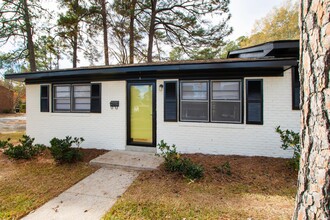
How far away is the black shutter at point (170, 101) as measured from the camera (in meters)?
5.61

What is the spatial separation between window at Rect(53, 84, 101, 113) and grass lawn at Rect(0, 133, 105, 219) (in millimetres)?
1659

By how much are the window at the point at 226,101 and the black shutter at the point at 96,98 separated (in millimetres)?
3579

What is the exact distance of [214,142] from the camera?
5430 millimetres

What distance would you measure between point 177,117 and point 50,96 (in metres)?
4.61

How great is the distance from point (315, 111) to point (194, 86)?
431cm

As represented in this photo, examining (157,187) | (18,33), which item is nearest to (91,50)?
(18,33)

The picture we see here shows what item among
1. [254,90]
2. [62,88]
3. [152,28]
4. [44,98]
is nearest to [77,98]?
[62,88]

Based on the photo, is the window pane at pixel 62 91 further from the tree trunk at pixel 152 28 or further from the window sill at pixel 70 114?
the tree trunk at pixel 152 28

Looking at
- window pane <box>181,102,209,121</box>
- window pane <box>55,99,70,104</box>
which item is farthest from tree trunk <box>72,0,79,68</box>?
window pane <box>181,102,209,121</box>

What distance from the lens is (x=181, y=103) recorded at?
5.64 meters

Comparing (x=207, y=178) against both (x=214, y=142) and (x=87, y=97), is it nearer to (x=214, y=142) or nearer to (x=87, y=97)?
(x=214, y=142)

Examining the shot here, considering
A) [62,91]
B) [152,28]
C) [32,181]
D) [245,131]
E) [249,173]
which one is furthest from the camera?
[152,28]

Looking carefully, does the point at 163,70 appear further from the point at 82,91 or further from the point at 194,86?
the point at 82,91

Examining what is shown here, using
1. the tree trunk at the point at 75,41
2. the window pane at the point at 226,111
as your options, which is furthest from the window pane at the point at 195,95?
the tree trunk at the point at 75,41
